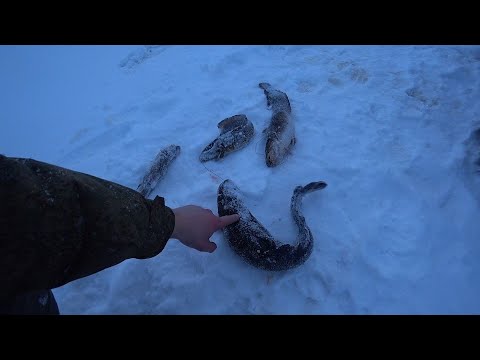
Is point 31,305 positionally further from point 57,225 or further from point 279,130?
point 279,130

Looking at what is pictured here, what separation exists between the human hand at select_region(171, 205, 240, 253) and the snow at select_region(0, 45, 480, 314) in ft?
1.61

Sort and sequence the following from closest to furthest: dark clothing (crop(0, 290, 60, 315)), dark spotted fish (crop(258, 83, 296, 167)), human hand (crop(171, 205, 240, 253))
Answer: dark clothing (crop(0, 290, 60, 315)) < human hand (crop(171, 205, 240, 253)) < dark spotted fish (crop(258, 83, 296, 167))

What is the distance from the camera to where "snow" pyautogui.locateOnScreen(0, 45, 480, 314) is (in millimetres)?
2357

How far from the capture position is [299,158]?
11.0 feet

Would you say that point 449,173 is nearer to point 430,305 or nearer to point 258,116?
point 430,305

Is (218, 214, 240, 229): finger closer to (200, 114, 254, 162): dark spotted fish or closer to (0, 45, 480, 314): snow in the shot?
Result: (0, 45, 480, 314): snow

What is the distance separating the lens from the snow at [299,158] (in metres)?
2.36

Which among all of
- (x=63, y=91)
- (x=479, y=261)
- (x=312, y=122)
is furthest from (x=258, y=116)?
(x=63, y=91)

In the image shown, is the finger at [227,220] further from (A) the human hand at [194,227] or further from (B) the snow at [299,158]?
(B) the snow at [299,158]

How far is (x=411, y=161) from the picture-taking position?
3.14 metres

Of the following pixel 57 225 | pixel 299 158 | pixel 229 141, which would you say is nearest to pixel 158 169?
pixel 229 141

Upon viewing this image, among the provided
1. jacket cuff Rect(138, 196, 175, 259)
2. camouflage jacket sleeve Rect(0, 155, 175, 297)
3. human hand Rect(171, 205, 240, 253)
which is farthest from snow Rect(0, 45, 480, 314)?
camouflage jacket sleeve Rect(0, 155, 175, 297)

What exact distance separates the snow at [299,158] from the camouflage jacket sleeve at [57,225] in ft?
3.63

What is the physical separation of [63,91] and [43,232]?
4.92 m
